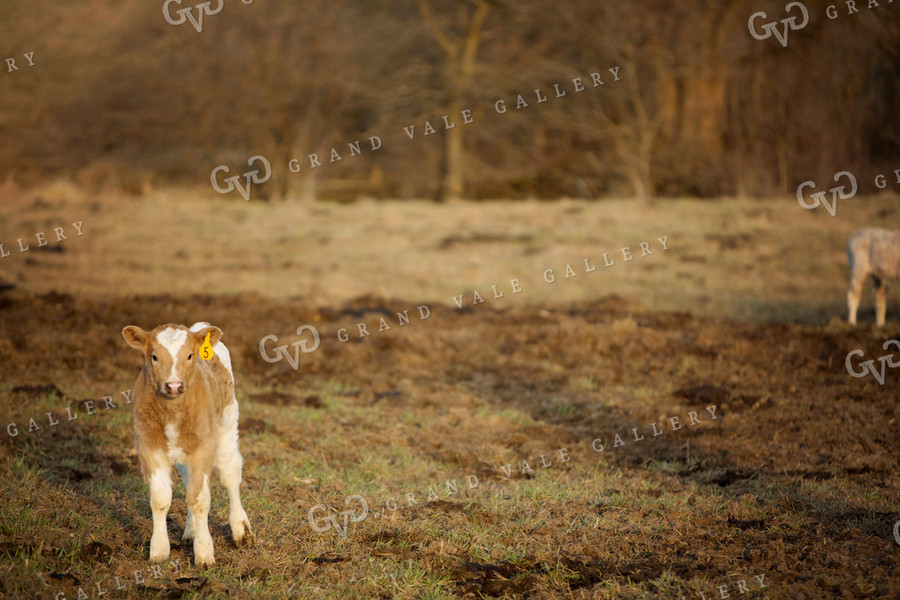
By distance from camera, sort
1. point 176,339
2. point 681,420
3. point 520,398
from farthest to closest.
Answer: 1. point 520,398
2. point 681,420
3. point 176,339

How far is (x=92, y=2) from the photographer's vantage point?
114 feet

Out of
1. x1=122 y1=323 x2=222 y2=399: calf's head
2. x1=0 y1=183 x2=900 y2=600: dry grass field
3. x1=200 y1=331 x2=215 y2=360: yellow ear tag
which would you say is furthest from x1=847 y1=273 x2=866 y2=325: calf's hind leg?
x1=122 y1=323 x2=222 y2=399: calf's head

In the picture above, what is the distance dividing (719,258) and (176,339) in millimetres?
16480

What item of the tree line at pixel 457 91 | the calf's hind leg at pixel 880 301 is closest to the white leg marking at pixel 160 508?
the calf's hind leg at pixel 880 301

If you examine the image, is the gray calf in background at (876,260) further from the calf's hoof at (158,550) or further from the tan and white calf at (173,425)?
the calf's hoof at (158,550)

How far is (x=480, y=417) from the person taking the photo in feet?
31.9

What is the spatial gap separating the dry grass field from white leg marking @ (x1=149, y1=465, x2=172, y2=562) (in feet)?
0.39

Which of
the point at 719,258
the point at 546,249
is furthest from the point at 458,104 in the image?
the point at 719,258

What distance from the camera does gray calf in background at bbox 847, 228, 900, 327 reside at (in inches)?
507

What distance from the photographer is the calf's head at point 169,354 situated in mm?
5184

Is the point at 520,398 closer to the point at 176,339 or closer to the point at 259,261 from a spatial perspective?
the point at 176,339

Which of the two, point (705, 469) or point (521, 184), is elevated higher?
point (521, 184)

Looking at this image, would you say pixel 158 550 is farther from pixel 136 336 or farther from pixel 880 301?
pixel 880 301

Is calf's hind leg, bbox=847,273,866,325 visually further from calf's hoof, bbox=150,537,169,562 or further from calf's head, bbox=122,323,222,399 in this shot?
calf's hoof, bbox=150,537,169,562
